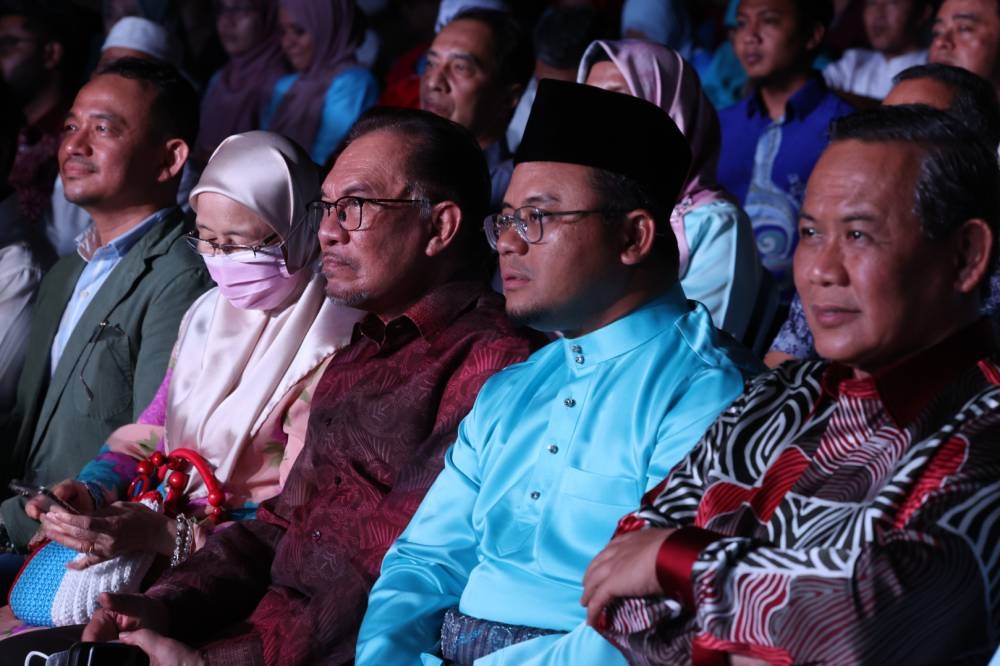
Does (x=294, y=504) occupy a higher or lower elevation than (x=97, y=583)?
higher

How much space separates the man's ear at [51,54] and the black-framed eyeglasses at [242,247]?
3.17 metres

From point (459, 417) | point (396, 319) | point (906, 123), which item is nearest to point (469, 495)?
point (459, 417)

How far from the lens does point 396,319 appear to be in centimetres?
287

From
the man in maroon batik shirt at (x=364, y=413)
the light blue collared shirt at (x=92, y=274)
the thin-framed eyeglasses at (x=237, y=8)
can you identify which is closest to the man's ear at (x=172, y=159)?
the light blue collared shirt at (x=92, y=274)

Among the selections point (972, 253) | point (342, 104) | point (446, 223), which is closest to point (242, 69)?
point (342, 104)

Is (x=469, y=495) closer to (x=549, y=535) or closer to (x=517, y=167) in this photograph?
(x=549, y=535)

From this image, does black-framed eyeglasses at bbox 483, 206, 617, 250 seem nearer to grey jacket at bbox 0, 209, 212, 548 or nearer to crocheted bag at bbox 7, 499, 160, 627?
crocheted bag at bbox 7, 499, 160, 627

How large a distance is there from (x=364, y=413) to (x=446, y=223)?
49 cm

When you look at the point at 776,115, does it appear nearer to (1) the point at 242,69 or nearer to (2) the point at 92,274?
(2) the point at 92,274

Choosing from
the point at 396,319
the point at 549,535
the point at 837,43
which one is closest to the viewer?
the point at 549,535

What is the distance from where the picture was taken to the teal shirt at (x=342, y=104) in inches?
240

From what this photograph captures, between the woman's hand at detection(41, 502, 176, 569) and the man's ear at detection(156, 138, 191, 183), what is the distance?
137cm

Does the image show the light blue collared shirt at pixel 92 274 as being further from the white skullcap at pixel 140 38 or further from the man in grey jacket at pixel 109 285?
the white skullcap at pixel 140 38

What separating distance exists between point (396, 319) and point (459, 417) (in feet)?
1.06
